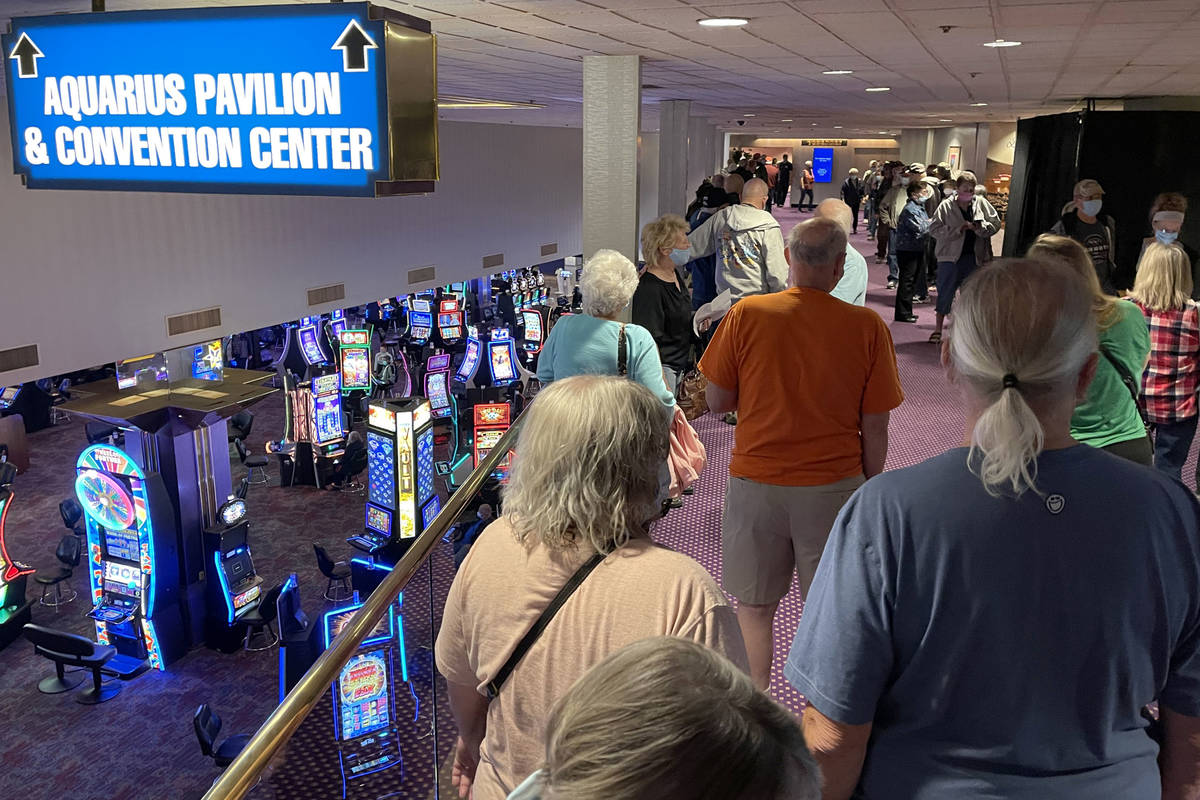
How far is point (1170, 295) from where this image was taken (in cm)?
397

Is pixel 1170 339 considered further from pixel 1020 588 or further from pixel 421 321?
pixel 421 321

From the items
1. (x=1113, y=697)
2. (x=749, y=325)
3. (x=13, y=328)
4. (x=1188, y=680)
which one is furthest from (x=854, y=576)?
(x=13, y=328)

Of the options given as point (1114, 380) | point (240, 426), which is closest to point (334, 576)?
point (240, 426)

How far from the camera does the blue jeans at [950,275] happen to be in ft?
24.9

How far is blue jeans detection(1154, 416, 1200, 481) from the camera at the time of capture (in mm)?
4250

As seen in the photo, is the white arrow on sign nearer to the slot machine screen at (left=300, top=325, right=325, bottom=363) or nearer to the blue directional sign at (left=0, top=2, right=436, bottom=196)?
the blue directional sign at (left=0, top=2, right=436, bottom=196)

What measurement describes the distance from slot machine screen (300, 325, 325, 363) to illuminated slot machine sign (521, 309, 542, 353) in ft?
10.6

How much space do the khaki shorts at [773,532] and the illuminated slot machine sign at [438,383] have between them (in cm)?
1046

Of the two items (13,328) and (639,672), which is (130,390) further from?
(639,672)

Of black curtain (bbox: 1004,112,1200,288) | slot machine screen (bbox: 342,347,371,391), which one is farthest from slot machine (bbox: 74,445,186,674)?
black curtain (bbox: 1004,112,1200,288)

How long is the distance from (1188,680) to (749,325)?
1503 mm

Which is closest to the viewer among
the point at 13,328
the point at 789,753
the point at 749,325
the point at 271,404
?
the point at 789,753

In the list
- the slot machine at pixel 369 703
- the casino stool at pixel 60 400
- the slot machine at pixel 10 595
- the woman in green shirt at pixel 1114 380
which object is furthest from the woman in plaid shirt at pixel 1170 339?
the casino stool at pixel 60 400

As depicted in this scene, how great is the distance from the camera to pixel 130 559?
8070 mm
